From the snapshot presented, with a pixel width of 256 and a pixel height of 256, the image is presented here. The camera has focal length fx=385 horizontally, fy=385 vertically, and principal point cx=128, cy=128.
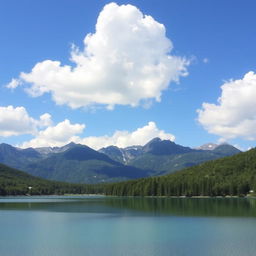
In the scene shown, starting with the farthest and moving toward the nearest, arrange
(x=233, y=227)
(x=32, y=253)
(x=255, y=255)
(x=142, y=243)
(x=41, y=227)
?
(x=41, y=227) < (x=233, y=227) < (x=142, y=243) < (x=32, y=253) < (x=255, y=255)

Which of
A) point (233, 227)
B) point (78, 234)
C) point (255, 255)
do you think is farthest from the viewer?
point (233, 227)

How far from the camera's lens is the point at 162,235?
235 feet

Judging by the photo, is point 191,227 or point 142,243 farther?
point 191,227

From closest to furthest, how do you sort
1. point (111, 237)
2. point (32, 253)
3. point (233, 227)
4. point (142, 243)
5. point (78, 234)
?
point (32, 253), point (142, 243), point (111, 237), point (78, 234), point (233, 227)

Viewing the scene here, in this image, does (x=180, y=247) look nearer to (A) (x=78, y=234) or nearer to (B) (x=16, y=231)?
(A) (x=78, y=234)

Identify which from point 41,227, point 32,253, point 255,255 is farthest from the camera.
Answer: point 41,227

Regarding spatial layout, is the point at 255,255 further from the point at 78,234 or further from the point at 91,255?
the point at 78,234

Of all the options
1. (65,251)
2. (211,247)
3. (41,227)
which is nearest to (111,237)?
(65,251)

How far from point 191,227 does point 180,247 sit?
25.4 m

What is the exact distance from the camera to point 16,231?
81.6 meters

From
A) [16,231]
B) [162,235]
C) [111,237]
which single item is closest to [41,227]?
[16,231]

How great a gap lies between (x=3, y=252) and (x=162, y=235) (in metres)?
29.1

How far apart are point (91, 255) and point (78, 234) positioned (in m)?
22.1

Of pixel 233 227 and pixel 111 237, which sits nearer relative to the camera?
pixel 111 237
